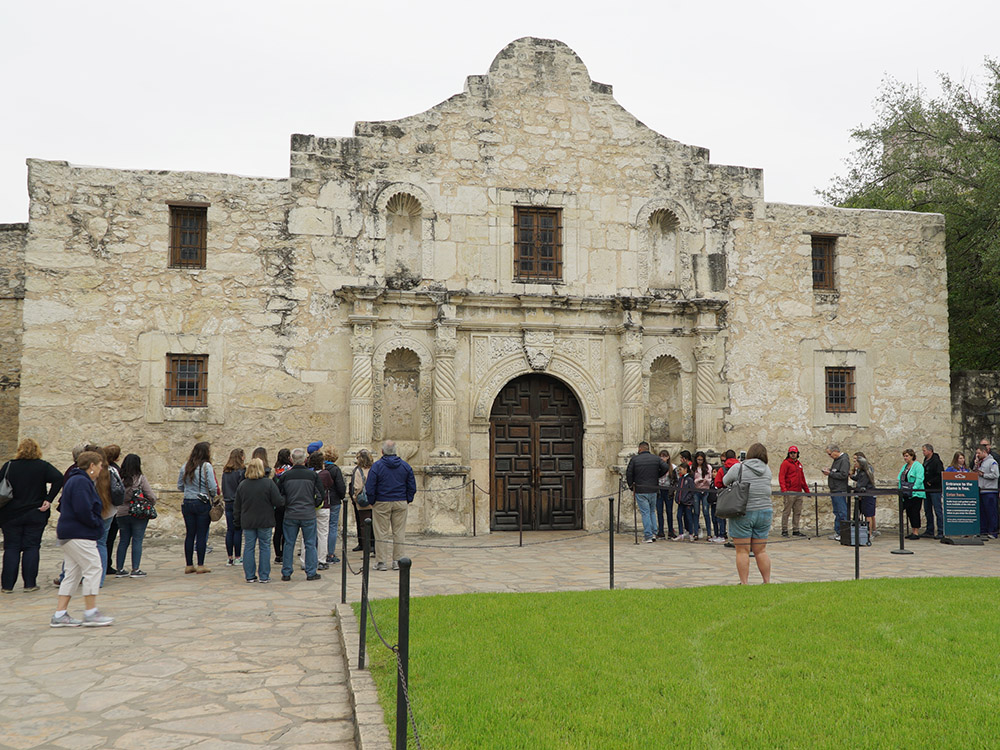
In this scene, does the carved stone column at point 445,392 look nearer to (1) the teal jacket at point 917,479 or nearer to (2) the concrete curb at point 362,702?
(2) the concrete curb at point 362,702

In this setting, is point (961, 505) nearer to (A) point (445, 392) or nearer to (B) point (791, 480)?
(B) point (791, 480)

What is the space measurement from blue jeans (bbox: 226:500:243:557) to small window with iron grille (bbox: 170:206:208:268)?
460 cm

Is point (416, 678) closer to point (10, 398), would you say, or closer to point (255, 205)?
point (255, 205)

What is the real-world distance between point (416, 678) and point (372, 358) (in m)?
8.39

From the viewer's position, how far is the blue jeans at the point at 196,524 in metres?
9.52

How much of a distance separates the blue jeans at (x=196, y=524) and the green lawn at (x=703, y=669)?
3418 mm

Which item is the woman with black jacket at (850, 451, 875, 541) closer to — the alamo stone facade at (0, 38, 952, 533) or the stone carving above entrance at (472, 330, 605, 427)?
the alamo stone facade at (0, 38, 952, 533)

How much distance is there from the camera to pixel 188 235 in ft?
42.3

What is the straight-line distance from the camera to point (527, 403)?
13.8 meters

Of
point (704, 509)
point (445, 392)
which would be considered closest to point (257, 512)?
point (445, 392)

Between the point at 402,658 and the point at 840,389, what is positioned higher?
the point at 840,389

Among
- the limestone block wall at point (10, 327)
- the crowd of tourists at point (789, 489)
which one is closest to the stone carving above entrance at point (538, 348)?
the crowd of tourists at point (789, 489)

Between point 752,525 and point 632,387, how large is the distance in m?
5.45

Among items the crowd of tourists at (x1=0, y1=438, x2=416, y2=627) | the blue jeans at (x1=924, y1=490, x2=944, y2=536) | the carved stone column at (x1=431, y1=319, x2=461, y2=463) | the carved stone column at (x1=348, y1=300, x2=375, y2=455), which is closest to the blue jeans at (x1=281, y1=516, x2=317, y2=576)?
the crowd of tourists at (x1=0, y1=438, x2=416, y2=627)
